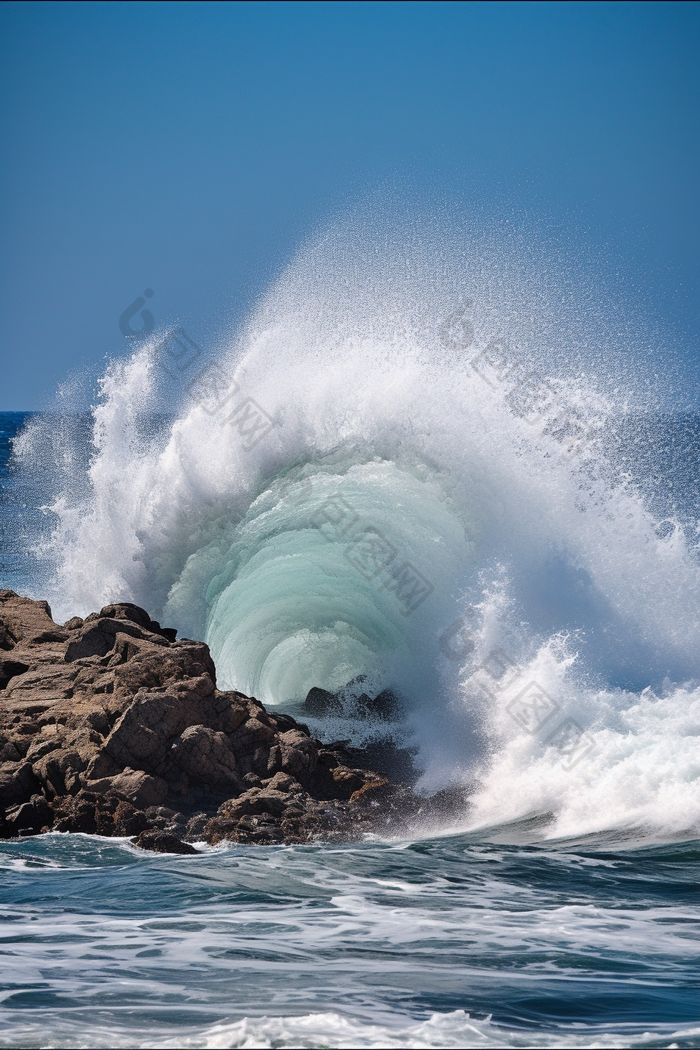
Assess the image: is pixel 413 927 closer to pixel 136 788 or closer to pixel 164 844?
pixel 164 844

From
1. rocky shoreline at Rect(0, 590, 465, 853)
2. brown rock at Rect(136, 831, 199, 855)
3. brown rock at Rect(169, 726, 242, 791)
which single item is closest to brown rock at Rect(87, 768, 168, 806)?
rocky shoreline at Rect(0, 590, 465, 853)

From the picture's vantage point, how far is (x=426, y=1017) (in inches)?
177

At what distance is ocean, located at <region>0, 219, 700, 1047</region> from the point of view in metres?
4.89

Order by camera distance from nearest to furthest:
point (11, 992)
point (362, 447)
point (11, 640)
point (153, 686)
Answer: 1. point (11, 992)
2. point (153, 686)
3. point (11, 640)
4. point (362, 447)

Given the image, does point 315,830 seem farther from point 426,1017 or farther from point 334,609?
point 334,609

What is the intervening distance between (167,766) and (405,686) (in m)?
4.85

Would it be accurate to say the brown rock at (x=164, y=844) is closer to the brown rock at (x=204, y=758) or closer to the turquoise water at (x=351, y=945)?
the turquoise water at (x=351, y=945)

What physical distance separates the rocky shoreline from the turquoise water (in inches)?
17.1

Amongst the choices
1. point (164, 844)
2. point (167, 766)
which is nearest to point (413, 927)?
point (164, 844)

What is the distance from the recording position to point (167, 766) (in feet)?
30.0

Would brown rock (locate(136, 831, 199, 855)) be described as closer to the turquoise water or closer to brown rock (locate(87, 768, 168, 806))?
the turquoise water

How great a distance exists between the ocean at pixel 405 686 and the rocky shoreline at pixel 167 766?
36cm

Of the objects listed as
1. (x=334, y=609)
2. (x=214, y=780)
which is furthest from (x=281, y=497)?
(x=214, y=780)

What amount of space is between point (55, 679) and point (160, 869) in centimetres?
390
